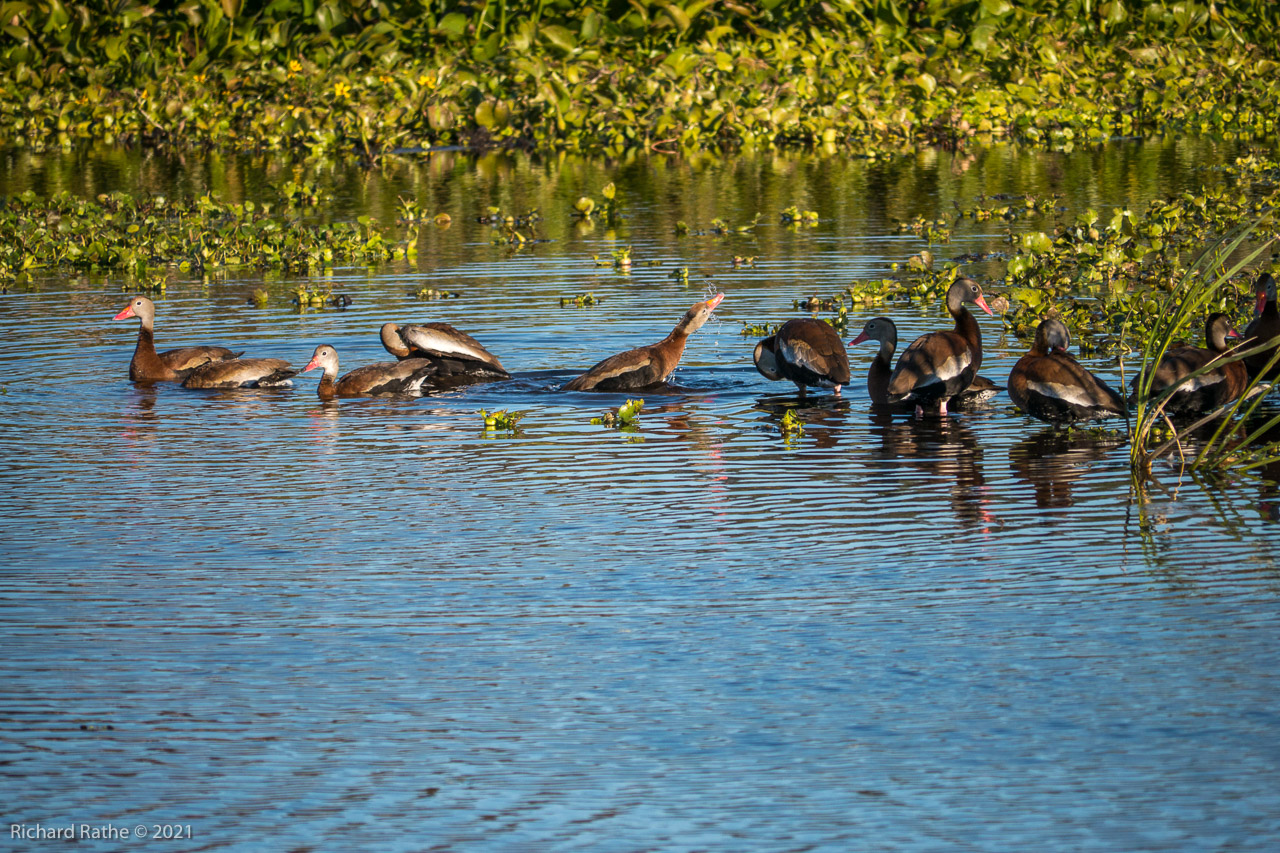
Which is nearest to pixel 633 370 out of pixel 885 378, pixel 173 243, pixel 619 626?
pixel 885 378

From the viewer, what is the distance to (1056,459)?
9.84m

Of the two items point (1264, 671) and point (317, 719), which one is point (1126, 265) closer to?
point (1264, 671)

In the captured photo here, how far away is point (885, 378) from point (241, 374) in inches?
176

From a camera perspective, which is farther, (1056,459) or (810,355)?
(810,355)

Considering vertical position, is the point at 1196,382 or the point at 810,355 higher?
the point at 810,355

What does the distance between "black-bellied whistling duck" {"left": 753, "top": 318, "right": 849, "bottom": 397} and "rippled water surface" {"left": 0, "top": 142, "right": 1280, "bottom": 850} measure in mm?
192

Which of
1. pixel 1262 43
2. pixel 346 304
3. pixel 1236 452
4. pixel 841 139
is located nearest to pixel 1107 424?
pixel 1236 452

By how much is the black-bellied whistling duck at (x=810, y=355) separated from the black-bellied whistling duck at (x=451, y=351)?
6.77 ft

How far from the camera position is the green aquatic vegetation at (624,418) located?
11.1 metres

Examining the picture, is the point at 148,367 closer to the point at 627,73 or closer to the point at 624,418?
the point at 624,418

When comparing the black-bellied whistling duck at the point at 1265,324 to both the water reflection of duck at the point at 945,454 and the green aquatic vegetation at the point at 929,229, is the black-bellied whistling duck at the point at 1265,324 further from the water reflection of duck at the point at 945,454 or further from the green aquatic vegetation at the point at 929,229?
the green aquatic vegetation at the point at 929,229

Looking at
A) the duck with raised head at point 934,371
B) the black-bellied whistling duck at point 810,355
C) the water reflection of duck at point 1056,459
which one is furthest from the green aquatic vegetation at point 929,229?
the water reflection of duck at point 1056,459

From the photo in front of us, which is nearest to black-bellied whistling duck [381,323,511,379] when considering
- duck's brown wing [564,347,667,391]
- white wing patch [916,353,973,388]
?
duck's brown wing [564,347,667,391]

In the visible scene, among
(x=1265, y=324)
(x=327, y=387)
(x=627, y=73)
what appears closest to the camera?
(x=1265, y=324)
